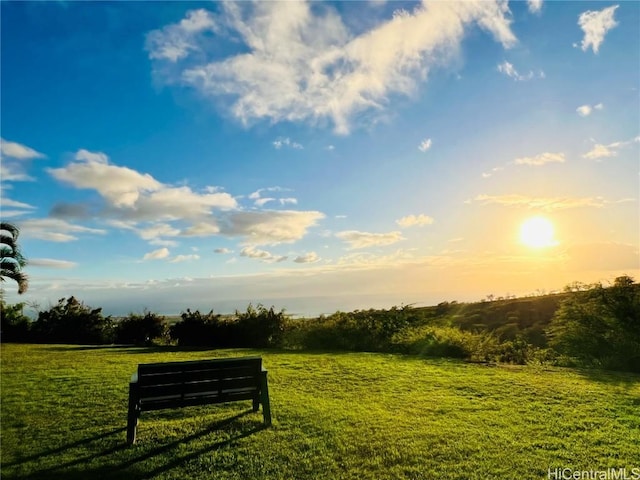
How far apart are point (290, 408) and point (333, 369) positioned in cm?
409

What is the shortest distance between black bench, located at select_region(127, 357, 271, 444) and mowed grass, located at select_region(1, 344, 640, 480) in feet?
1.49

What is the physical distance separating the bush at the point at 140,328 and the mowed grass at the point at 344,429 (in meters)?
11.2

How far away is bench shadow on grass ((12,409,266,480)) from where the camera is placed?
481 cm

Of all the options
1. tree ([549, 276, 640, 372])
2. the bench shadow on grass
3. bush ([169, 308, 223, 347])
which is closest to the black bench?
the bench shadow on grass

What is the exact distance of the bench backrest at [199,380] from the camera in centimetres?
595

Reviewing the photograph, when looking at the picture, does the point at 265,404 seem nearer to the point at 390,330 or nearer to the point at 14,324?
the point at 390,330

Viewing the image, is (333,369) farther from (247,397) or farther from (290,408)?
(247,397)

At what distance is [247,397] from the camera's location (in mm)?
6562

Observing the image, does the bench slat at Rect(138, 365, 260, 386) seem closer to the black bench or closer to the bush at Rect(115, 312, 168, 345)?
the black bench

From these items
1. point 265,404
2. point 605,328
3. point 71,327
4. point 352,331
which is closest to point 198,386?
point 265,404

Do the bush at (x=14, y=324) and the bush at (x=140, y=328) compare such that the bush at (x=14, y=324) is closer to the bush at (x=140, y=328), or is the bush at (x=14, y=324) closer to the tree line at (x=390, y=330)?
the tree line at (x=390, y=330)

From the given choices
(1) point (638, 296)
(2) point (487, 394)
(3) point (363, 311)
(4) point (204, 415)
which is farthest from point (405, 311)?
(4) point (204, 415)

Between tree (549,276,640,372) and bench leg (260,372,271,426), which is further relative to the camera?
tree (549,276,640,372)

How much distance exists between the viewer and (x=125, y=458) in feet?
17.3
